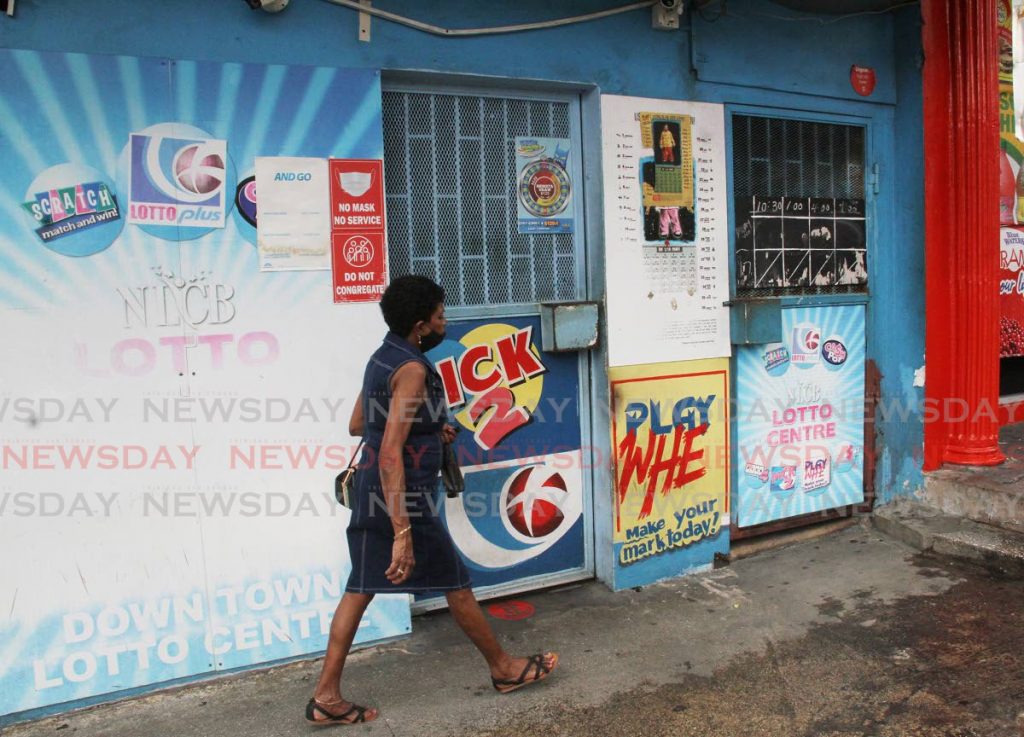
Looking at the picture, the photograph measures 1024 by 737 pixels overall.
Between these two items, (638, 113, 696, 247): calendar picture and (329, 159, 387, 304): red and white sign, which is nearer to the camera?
(329, 159, 387, 304): red and white sign

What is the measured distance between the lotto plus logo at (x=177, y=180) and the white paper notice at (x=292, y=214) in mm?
174

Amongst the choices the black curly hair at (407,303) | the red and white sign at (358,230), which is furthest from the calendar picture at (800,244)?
the black curly hair at (407,303)

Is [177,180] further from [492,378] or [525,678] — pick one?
[525,678]

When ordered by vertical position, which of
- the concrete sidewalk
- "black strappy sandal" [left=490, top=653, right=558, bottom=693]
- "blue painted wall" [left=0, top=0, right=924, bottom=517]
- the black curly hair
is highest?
"blue painted wall" [left=0, top=0, right=924, bottom=517]

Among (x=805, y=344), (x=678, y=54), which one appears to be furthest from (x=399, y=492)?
(x=805, y=344)

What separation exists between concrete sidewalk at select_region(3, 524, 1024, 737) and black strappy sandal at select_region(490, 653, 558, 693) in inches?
2.0

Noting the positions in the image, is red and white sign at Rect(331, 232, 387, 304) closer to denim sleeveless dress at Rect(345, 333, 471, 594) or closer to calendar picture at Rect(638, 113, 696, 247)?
denim sleeveless dress at Rect(345, 333, 471, 594)

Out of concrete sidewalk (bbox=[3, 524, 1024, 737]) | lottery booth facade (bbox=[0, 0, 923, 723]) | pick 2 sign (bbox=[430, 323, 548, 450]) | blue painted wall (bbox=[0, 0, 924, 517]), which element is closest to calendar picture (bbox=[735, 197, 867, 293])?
lottery booth facade (bbox=[0, 0, 923, 723])

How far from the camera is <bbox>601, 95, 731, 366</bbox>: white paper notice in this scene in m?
4.60

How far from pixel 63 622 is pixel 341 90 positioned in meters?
2.54

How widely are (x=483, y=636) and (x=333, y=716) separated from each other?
25.7 inches

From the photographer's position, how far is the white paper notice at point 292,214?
12.3ft

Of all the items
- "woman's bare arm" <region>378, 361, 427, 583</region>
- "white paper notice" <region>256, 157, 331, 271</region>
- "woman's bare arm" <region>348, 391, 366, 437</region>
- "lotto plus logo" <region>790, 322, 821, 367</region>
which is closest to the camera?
"woman's bare arm" <region>378, 361, 427, 583</region>

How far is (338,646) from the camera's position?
328 cm
